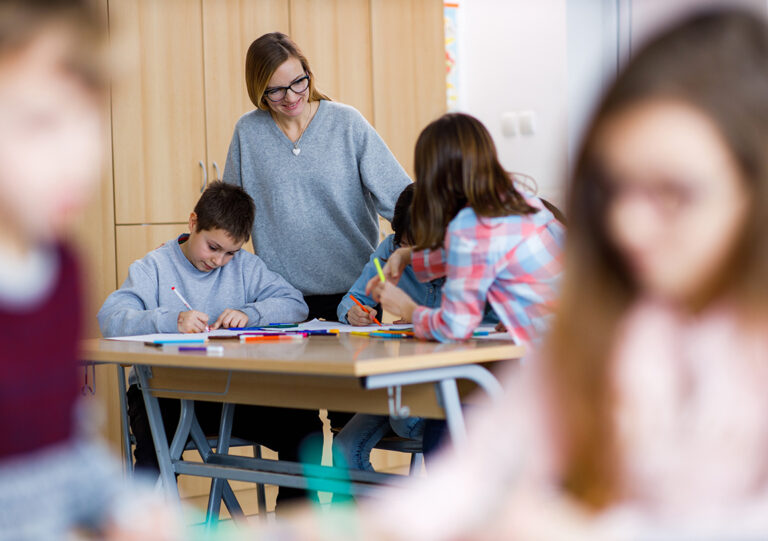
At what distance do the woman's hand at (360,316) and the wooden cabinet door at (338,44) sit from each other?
152cm

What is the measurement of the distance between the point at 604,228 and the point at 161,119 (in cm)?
305

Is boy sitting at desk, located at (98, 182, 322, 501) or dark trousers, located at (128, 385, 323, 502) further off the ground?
boy sitting at desk, located at (98, 182, 322, 501)

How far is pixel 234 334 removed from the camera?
2.15m

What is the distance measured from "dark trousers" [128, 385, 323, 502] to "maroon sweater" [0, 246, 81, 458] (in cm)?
202

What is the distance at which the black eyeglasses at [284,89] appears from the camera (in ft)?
8.17

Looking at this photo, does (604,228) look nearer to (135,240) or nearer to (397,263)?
(397,263)

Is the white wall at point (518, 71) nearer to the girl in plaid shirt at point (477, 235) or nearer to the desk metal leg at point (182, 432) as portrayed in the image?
the girl in plaid shirt at point (477, 235)

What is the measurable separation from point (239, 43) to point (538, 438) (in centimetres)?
319

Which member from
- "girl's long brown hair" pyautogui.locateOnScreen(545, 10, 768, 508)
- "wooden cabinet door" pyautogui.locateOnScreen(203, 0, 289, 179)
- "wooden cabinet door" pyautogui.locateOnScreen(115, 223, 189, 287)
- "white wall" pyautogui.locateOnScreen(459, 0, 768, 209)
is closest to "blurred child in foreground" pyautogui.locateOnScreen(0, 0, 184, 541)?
"girl's long brown hair" pyautogui.locateOnScreen(545, 10, 768, 508)

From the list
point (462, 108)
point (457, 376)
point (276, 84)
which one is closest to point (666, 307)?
point (457, 376)

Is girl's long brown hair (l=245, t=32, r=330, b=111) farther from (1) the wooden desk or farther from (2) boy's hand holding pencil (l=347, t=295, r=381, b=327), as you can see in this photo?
(1) the wooden desk

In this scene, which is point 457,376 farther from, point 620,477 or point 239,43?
point 239,43

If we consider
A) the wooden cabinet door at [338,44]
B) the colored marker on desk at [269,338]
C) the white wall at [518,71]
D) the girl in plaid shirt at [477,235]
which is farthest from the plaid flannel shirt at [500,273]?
the white wall at [518,71]

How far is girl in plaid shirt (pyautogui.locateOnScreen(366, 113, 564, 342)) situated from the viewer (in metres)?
1.73
